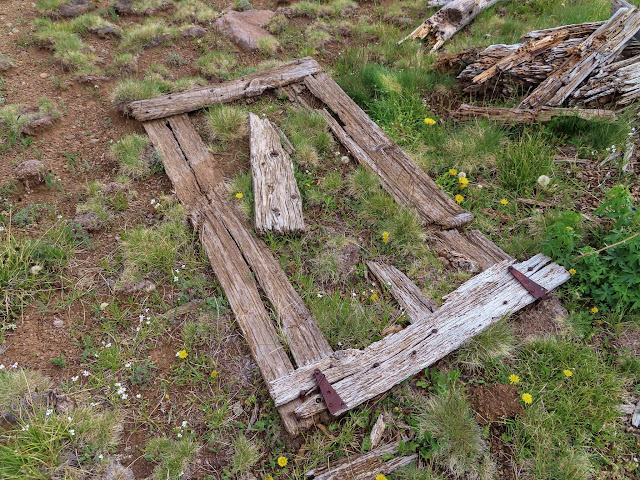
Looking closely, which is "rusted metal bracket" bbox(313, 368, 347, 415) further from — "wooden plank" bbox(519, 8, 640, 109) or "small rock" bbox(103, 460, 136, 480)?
"wooden plank" bbox(519, 8, 640, 109)

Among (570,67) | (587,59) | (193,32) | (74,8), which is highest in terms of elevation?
(587,59)

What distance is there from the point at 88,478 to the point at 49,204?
2827 millimetres

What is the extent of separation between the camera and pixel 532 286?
3775 millimetres

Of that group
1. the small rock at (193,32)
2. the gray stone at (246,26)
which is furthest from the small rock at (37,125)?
the gray stone at (246,26)

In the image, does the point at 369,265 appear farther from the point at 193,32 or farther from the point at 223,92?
the point at 193,32

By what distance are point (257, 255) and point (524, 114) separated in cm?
371

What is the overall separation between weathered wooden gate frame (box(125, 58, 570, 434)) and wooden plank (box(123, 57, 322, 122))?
0.06ft

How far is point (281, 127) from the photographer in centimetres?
545

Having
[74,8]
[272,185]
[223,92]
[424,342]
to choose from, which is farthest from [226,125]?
[74,8]

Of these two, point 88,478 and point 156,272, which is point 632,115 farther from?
point 88,478

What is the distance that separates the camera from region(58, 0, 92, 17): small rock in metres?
6.91

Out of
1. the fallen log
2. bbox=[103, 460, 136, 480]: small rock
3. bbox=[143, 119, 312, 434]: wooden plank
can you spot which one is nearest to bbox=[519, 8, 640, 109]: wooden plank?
the fallen log

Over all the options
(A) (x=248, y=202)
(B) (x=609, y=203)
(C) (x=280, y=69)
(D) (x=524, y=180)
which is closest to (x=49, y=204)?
(A) (x=248, y=202)

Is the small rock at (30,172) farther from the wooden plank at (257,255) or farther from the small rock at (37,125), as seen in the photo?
the wooden plank at (257,255)
